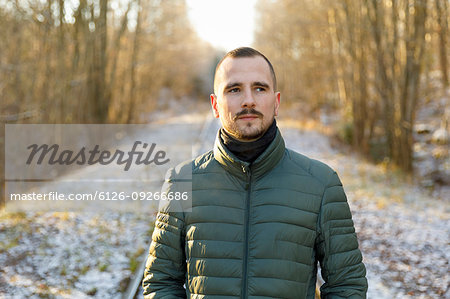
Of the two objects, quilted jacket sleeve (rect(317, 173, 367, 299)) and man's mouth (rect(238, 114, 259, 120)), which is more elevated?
man's mouth (rect(238, 114, 259, 120))

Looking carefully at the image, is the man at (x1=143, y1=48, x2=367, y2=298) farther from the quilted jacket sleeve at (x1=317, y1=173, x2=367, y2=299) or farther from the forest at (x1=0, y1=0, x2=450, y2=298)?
the forest at (x1=0, y1=0, x2=450, y2=298)

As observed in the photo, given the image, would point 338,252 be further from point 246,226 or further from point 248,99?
point 248,99

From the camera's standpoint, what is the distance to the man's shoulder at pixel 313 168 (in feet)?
7.33

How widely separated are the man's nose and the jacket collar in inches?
9.7

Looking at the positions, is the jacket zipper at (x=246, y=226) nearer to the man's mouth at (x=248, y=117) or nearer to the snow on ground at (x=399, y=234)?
the man's mouth at (x=248, y=117)

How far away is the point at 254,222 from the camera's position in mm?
2197

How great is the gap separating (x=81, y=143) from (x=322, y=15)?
42.9 ft

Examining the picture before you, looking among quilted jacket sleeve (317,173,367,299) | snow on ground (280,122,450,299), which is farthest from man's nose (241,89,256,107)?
snow on ground (280,122,450,299)

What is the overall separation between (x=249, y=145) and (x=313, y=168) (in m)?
0.38

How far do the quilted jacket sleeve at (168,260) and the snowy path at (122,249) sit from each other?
3274mm

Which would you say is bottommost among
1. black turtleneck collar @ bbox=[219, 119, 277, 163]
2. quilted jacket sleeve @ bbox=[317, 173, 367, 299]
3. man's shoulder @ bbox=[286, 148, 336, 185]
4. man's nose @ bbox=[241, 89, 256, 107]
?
quilted jacket sleeve @ bbox=[317, 173, 367, 299]

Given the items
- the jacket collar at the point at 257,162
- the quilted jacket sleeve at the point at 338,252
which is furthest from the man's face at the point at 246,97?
the quilted jacket sleeve at the point at 338,252

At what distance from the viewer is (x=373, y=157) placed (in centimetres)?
1644

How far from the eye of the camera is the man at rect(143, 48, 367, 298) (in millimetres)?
2141
